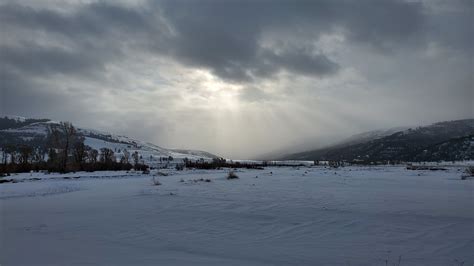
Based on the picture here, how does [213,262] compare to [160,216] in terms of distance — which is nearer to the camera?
[213,262]

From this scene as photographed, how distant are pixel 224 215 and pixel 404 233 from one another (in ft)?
23.2

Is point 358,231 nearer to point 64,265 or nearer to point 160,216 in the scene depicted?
point 160,216

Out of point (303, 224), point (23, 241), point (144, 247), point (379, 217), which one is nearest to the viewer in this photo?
point (144, 247)

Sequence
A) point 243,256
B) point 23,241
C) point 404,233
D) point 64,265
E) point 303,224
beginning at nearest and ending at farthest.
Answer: point 64,265 < point 243,256 < point 23,241 < point 404,233 < point 303,224

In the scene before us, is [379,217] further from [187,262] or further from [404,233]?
[187,262]

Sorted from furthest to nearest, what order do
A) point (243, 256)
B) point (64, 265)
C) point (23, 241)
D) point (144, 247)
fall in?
1. point (23, 241)
2. point (144, 247)
3. point (243, 256)
4. point (64, 265)

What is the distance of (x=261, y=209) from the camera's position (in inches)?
647

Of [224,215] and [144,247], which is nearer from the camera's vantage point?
[144,247]

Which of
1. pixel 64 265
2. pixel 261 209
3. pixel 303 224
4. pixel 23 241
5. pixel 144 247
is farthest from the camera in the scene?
pixel 261 209

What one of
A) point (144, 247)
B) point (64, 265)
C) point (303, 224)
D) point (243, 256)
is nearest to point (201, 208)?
point (303, 224)

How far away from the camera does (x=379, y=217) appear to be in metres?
14.2

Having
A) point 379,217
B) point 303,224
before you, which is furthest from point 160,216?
point 379,217

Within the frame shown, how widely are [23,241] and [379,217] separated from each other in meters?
13.2

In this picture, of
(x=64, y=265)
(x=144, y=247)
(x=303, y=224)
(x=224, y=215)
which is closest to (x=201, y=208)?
(x=224, y=215)
